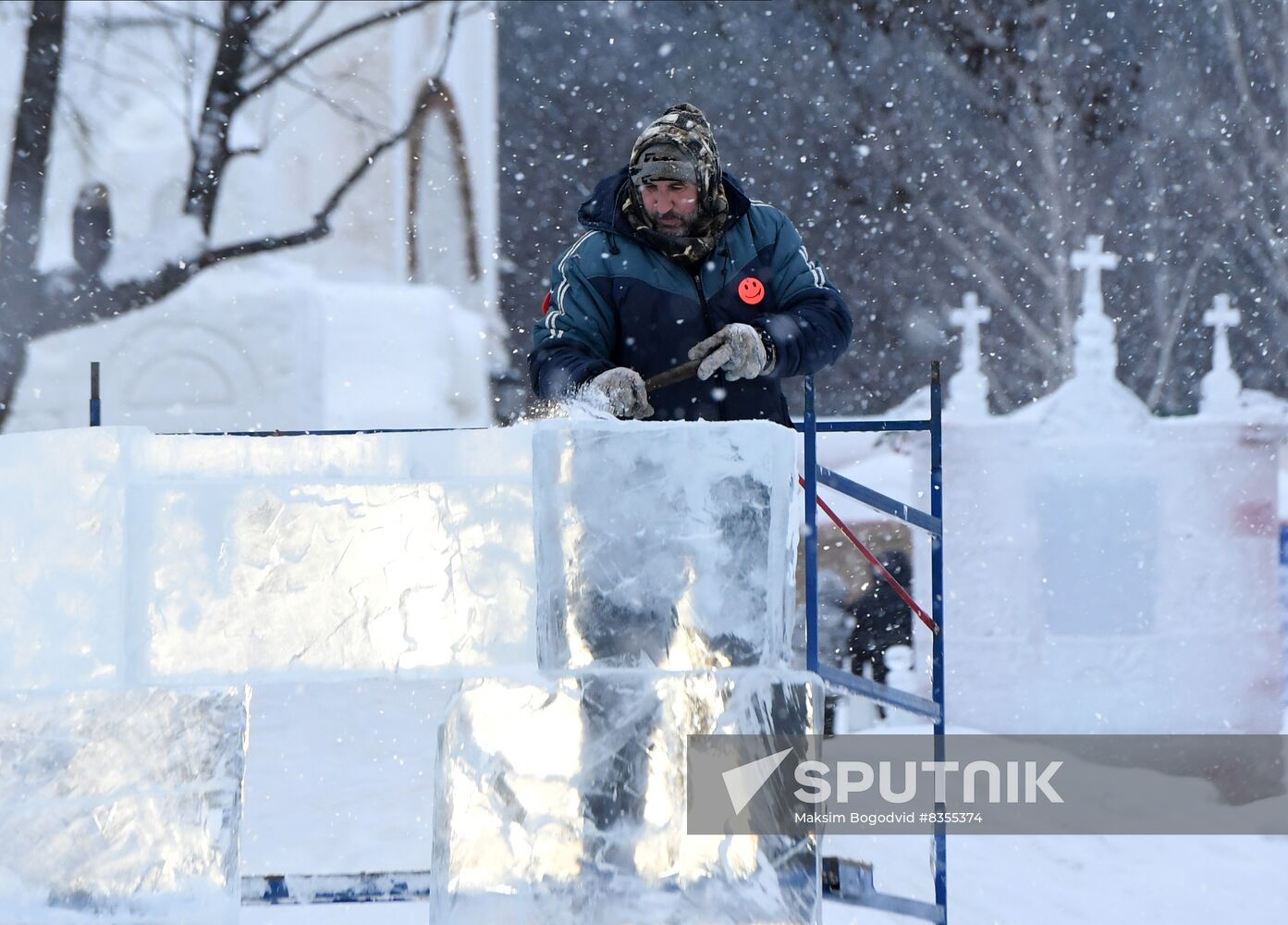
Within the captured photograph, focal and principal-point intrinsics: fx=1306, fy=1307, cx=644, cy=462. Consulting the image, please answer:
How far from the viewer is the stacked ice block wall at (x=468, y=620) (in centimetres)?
188

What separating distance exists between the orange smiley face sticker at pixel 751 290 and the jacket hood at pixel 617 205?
5.3 inches

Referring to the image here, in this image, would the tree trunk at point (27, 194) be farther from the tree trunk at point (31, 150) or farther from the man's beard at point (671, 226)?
the man's beard at point (671, 226)

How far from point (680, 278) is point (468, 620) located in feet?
3.23

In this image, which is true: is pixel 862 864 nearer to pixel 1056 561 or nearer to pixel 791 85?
pixel 1056 561

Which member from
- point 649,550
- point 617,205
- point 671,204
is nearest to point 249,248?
point 617,205

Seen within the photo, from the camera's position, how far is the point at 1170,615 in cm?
764

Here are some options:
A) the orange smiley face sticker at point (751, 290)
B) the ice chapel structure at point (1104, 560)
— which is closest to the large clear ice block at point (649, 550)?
the orange smiley face sticker at point (751, 290)

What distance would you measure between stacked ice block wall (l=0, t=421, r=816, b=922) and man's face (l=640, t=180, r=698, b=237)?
81 cm

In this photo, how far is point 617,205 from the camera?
2.68m

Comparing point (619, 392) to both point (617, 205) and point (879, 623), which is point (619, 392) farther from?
point (879, 623)

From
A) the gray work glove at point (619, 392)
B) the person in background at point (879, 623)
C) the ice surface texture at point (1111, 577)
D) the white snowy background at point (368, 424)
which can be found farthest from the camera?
→ the person in background at point (879, 623)

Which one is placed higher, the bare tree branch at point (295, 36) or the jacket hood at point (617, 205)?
the bare tree branch at point (295, 36)

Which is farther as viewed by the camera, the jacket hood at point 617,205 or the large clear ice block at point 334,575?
the jacket hood at point 617,205

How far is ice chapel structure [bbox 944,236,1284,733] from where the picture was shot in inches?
286
